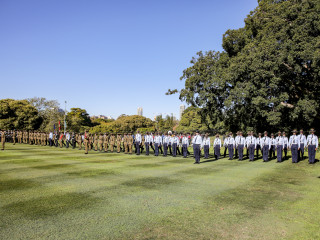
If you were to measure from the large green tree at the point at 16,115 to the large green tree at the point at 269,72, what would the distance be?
37.2m

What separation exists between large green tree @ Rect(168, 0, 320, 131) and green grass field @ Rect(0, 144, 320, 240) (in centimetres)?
1339

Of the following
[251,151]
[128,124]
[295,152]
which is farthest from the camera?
[128,124]

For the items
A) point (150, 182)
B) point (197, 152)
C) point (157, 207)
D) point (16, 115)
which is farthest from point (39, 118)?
point (157, 207)

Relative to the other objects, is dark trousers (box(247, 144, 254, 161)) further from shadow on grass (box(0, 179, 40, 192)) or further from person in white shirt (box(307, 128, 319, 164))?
shadow on grass (box(0, 179, 40, 192))

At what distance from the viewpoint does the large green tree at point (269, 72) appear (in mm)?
20969

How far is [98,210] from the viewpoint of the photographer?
6277 mm

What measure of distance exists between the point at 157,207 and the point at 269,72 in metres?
19.1

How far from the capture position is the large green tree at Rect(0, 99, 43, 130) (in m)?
A: 47.6

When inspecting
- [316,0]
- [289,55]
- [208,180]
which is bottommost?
[208,180]

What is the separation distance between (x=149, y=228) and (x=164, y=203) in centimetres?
178

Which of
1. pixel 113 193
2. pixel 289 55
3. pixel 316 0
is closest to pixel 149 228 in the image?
pixel 113 193

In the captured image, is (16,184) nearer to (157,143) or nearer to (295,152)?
(157,143)

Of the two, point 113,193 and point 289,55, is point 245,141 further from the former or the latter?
point 113,193

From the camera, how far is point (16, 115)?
1954 inches
